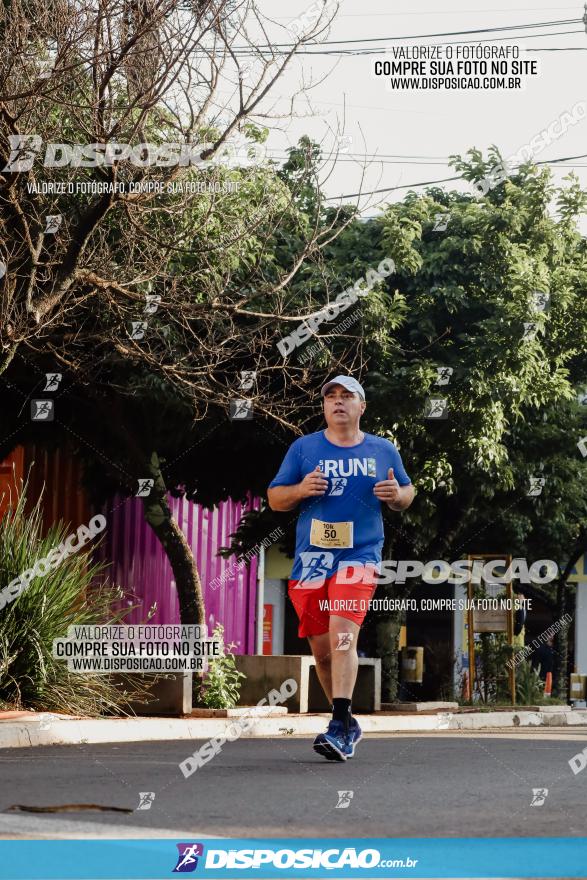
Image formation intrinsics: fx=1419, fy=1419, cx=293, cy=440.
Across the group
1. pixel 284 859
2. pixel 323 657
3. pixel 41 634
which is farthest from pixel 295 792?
pixel 41 634

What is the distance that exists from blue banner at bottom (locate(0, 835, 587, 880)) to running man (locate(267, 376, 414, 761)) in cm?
304

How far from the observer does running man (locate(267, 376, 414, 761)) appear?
313 inches

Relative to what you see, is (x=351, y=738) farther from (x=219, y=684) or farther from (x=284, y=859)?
(x=219, y=684)

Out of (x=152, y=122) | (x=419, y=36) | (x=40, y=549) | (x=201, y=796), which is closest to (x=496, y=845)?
(x=201, y=796)

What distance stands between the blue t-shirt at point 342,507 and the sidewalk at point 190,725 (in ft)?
9.52

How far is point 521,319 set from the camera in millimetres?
16203

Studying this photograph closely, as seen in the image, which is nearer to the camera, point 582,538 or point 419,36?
point 419,36

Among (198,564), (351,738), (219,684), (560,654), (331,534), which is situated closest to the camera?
(331,534)

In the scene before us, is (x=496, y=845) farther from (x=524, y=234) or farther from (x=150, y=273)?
(x=524, y=234)

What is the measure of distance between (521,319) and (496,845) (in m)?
11.8

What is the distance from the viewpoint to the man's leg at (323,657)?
328 inches

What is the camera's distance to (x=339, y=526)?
799 centimetres

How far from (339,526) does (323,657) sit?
2.91 feet

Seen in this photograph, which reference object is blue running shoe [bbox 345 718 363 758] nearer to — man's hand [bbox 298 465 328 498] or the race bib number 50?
the race bib number 50
